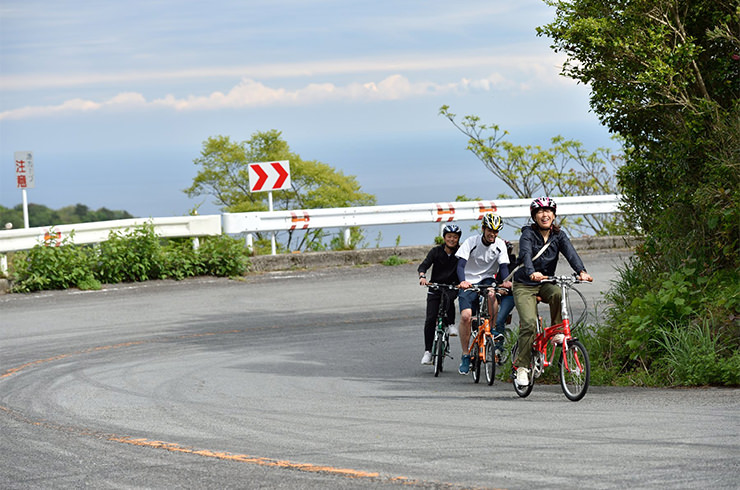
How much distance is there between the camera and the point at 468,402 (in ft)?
31.8

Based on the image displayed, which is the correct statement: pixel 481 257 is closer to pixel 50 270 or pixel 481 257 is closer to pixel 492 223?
pixel 492 223

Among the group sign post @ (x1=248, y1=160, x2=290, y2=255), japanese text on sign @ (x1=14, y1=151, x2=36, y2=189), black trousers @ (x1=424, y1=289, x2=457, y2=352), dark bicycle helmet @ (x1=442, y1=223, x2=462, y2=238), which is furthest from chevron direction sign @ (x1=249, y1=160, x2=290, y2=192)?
dark bicycle helmet @ (x1=442, y1=223, x2=462, y2=238)

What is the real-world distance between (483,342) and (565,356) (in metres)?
1.80

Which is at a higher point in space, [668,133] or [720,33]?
[720,33]

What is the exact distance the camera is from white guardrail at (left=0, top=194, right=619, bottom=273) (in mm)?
19859

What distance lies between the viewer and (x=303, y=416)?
9.03 metres

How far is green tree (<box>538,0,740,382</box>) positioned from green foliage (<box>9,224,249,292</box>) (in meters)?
11.2

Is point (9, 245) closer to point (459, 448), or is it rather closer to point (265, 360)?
point (265, 360)

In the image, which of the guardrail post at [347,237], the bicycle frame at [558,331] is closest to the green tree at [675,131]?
the bicycle frame at [558,331]

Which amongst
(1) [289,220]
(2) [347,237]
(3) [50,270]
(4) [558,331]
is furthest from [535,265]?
(2) [347,237]

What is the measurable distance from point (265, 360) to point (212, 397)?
2.86 meters

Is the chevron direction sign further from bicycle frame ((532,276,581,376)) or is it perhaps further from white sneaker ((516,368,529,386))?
white sneaker ((516,368,529,386))

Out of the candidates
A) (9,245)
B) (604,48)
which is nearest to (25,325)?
(9,245)

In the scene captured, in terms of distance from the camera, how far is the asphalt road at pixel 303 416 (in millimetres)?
6629
